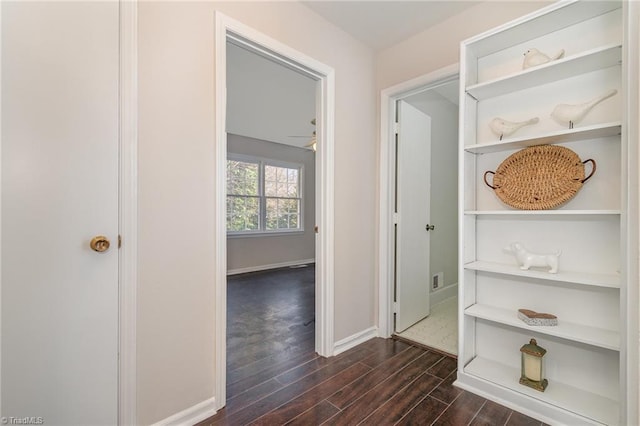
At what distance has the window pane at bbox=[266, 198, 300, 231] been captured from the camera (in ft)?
19.0

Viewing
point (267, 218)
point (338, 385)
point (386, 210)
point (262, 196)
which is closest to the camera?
point (338, 385)

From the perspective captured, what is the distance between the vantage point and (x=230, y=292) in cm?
400

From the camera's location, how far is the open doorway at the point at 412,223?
2.58 metres

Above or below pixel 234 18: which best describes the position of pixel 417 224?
below

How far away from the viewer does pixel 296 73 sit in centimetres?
289

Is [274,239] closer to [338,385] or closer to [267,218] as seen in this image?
[267,218]

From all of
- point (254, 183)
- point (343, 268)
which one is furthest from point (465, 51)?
point (254, 183)

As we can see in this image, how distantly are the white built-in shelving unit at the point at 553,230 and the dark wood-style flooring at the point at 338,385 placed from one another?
23 centimetres

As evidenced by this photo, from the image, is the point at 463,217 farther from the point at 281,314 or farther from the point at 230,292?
the point at 230,292

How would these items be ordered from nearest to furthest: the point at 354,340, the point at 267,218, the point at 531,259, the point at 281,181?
the point at 531,259 < the point at 354,340 < the point at 267,218 < the point at 281,181

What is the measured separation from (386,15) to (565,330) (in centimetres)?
241

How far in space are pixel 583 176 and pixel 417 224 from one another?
1427mm

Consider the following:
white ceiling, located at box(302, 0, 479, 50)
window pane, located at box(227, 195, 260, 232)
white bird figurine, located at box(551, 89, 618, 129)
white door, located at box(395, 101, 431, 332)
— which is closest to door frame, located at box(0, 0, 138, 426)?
white ceiling, located at box(302, 0, 479, 50)

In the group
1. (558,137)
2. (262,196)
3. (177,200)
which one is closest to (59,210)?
(177,200)
